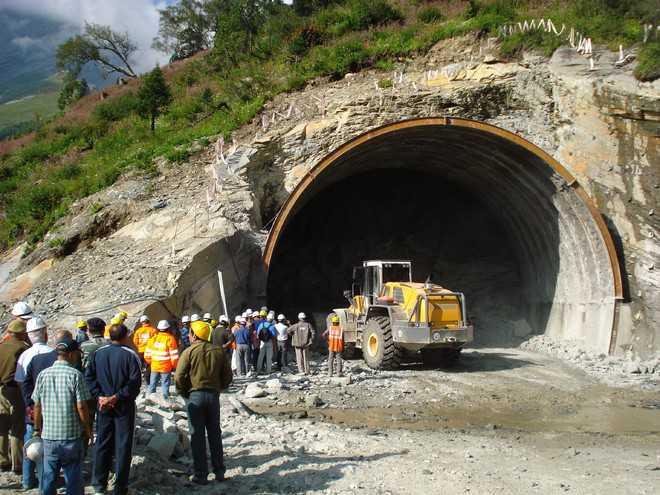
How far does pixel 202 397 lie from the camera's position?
4914 mm

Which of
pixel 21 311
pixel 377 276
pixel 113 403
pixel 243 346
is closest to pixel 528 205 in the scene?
pixel 377 276

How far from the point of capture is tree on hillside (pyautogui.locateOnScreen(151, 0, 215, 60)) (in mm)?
38219

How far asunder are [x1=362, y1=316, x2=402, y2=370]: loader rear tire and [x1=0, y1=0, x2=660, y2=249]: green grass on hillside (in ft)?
22.9

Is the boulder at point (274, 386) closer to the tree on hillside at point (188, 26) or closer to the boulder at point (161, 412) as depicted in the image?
the boulder at point (161, 412)

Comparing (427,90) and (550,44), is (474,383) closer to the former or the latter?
(427,90)

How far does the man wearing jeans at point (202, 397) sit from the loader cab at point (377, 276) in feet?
28.9

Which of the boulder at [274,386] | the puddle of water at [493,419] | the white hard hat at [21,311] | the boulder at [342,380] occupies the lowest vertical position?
the puddle of water at [493,419]

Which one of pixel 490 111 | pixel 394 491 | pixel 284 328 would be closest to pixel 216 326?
pixel 284 328

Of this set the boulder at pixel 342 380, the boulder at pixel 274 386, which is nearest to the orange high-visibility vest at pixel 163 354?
the boulder at pixel 274 386

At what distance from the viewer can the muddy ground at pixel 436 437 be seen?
5.13 meters

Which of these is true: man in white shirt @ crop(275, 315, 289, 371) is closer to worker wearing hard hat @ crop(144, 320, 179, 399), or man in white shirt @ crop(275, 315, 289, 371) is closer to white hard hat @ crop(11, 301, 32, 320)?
worker wearing hard hat @ crop(144, 320, 179, 399)

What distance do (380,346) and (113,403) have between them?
8394 millimetres

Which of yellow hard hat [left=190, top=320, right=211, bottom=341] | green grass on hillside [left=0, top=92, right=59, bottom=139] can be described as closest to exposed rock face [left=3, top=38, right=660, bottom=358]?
yellow hard hat [left=190, top=320, right=211, bottom=341]

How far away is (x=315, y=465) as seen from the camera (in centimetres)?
554
